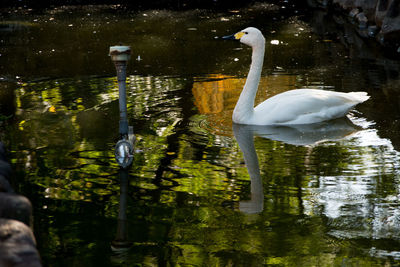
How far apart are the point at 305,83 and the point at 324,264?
6117 millimetres

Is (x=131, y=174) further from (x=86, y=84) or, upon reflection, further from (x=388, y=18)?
(x=388, y=18)

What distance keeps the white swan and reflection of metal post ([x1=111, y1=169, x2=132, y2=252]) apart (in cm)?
234

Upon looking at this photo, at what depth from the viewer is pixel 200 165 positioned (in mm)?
6305

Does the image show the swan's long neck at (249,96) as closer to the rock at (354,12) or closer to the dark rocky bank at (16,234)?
the dark rocky bank at (16,234)

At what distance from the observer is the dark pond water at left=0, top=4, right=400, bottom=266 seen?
14.7 ft

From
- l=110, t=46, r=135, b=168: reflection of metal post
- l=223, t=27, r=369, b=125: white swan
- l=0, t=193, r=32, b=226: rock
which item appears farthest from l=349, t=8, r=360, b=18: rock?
l=0, t=193, r=32, b=226: rock

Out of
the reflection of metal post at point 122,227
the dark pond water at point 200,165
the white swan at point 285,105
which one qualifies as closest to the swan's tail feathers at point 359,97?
the white swan at point 285,105

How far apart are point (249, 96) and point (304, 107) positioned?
0.68m

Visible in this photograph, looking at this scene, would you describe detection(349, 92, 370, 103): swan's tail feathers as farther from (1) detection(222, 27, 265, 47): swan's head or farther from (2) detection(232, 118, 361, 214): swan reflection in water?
(1) detection(222, 27, 265, 47): swan's head

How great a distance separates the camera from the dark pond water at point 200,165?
4.49m

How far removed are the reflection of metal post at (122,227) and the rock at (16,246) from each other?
0.79 meters

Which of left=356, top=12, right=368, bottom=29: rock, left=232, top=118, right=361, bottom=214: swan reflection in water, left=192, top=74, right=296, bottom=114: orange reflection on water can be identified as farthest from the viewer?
left=356, top=12, right=368, bottom=29: rock

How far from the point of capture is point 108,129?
25.0 ft

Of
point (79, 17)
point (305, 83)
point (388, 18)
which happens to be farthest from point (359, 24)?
point (79, 17)
